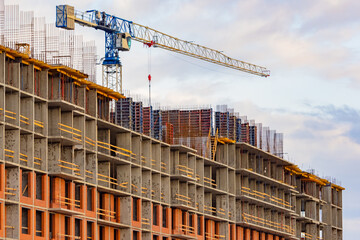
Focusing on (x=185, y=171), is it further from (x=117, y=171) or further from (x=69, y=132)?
(x=69, y=132)

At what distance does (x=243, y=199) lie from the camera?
420 ft

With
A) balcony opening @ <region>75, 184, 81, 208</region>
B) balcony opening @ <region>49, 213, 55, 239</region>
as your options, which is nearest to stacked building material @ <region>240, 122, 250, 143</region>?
balcony opening @ <region>75, 184, 81, 208</region>

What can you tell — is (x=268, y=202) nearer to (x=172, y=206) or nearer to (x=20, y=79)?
(x=172, y=206)

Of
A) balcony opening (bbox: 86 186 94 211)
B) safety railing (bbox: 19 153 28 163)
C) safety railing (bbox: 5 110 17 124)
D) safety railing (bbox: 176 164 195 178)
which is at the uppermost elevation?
safety railing (bbox: 176 164 195 178)

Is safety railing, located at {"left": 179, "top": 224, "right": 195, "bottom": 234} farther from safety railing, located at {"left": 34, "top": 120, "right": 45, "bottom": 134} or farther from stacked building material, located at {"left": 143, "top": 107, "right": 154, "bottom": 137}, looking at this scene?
safety railing, located at {"left": 34, "top": 120, "right": 45, "bottom": 134}

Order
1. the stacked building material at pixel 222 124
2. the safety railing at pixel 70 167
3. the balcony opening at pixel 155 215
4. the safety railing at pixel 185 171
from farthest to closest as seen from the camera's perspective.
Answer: the stacked building material at pixel 222 124 < the safety railing at pixel 185 171 < the balcony opening at pixel 155 215 < the safety railing at pixel 70 167

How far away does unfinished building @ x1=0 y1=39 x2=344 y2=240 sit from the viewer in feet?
279

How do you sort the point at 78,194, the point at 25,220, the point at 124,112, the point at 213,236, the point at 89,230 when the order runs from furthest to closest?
the point at 213,236 < the point at 124,112 < the point at 89,230 < the point at 78,194 < the point at 25,220

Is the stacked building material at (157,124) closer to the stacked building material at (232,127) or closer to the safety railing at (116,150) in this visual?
the safety railing at (116,150)

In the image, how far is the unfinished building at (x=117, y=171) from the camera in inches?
3349

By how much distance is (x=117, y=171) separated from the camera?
102 m

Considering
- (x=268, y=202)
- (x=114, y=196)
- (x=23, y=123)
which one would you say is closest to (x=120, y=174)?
(x=114, y=196)

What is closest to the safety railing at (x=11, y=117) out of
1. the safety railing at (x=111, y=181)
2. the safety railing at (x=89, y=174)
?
the safety railing at (x=89, y=174)

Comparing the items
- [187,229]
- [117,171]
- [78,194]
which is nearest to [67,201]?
[78,194]
